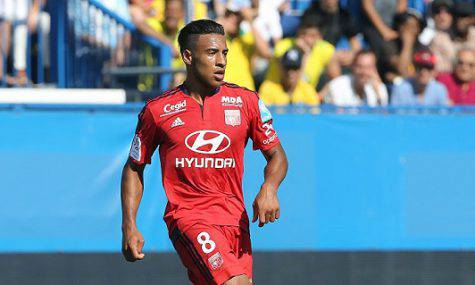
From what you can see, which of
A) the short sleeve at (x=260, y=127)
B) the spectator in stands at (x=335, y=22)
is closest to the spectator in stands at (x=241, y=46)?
the spectator in stands at (x=335, y=22)

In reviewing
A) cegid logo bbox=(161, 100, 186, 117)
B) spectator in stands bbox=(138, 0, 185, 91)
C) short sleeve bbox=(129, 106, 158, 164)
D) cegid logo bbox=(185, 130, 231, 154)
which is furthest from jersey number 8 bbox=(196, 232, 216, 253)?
spectator in stands bbox=(138, 0, 185, 91)

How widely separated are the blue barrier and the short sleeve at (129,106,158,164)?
2.60 meters

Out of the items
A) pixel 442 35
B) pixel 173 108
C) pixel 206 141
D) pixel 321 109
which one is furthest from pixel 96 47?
pixel 206 141

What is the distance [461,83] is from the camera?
1036 centimetres

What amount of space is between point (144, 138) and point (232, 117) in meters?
0.51

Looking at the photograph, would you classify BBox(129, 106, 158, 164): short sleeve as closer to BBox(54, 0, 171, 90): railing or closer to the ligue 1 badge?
the ligue 1 badge

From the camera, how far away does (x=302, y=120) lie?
8.41 metres

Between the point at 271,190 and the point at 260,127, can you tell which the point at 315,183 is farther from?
the point at 271,190

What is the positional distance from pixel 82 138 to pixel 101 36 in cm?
261

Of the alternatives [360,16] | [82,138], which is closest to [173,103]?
[82,138]

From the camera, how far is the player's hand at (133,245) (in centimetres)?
553

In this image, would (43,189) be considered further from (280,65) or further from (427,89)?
(427,89)

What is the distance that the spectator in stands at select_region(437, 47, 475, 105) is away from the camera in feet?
33.7

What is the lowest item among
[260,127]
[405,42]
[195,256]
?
[195,256]
